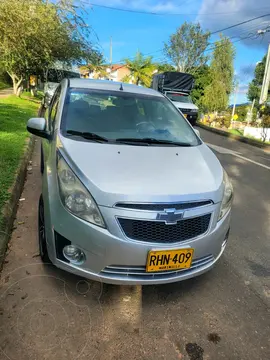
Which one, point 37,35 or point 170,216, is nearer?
point 170,216

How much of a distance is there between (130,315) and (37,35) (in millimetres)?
10838

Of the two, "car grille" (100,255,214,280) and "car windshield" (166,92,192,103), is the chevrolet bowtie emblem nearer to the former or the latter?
"car grille" (100,255,214,280)

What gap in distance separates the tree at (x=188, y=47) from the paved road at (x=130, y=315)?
123 ft

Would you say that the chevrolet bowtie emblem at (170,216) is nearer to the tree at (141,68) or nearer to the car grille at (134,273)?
the car grille at (134,273)

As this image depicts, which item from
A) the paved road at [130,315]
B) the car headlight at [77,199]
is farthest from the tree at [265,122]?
the car headlight at [77,199]

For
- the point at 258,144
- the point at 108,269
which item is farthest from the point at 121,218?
the point at 258,144

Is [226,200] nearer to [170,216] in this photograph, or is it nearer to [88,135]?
[170,216]

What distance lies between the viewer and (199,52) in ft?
124

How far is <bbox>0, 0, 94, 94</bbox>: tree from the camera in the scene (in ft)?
27.3

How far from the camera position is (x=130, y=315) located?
2424 mm

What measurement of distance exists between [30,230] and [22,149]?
3.06 metres

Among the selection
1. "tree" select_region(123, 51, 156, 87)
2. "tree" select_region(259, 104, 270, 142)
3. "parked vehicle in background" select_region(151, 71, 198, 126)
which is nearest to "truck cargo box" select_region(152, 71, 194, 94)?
"parked vehicle in background" select_region(151, 71, 198, 126)

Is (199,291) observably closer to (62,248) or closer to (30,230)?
(62,248)

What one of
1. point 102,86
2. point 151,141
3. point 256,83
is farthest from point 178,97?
point 256,83
